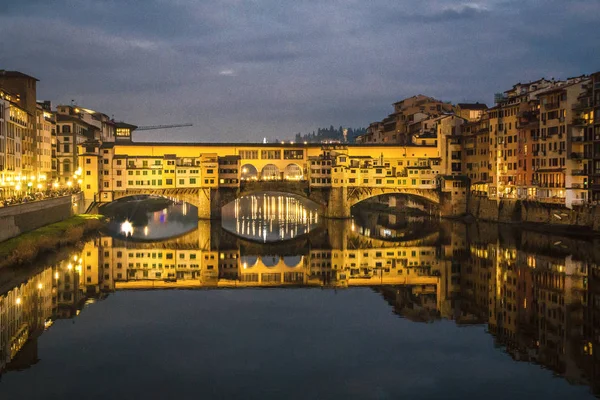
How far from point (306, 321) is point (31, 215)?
2033 centimetres

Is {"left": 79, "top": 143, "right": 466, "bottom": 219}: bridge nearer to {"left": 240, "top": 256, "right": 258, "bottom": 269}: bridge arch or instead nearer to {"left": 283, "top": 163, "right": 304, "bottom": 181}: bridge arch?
{"left": 283, "top": 163, "right": 304, "bottom": 181}: bridge arch

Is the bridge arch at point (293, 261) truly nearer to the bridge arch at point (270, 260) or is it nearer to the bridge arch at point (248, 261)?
the bridge arch at point (270, 260)

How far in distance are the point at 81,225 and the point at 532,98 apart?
116ft

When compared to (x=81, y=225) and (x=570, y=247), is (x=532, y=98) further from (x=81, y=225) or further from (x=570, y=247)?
(x=81, y=225)

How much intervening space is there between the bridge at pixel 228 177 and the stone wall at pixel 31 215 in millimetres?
10462

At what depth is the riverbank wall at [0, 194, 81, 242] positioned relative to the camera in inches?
1218

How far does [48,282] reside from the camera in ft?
90.0

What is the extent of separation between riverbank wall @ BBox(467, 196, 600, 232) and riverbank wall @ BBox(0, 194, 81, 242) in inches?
1268

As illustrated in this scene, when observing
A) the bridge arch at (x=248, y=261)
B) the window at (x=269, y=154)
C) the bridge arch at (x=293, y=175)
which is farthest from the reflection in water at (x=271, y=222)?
the bridge arch at (x=248, y=261)

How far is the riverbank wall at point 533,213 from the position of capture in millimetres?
41784

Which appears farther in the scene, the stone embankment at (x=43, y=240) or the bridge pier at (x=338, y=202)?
the bridge pier at (x=338, y=202)

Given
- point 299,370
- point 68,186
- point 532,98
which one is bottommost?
point 299,370

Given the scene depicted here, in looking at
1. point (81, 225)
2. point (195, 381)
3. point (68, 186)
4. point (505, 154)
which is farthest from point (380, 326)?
point (68, 186)

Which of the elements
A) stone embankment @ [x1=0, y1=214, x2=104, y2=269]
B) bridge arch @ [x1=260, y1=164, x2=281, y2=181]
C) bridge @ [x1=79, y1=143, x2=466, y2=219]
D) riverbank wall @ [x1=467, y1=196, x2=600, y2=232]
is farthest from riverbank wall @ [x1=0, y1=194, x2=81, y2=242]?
riverbank wall @ [x1=467, y1=196, x2=600, y2=232]
